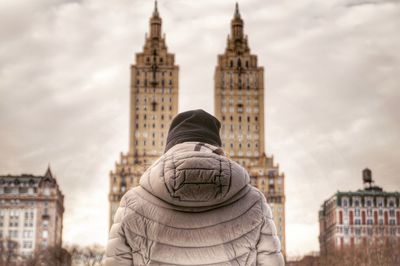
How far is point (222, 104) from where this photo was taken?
12262 centimetres

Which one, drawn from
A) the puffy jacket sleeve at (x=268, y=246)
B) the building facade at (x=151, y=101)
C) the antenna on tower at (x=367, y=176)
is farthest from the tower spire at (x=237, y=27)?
the puffy jacket sleeve at (x=268, y=246)

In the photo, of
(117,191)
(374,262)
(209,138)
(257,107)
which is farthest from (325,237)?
(209,138)

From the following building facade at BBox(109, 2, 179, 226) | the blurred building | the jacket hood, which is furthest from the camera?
building facade at BBox(109, 2, 179, 226)

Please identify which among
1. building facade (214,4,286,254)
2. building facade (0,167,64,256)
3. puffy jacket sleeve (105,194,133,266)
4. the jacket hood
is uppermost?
building facade (214,4,286,254)

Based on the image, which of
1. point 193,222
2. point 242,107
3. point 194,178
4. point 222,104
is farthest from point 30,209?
→ point 194,178

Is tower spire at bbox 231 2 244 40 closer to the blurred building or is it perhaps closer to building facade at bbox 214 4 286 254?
building facade at bbox 214 4 286 254

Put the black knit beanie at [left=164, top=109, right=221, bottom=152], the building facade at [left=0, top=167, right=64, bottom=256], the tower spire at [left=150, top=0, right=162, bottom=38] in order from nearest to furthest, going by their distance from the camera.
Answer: the black knit beanie at [left=164, top=109, right=221, bottom=152] < the building facade at [left=0, top=167, right=64, bottom=256] < the tower spire at [left=150, top=0, right=162, bottom=38]

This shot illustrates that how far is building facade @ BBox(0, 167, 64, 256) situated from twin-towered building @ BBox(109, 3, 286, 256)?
40.3 ft

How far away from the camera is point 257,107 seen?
4865 inches

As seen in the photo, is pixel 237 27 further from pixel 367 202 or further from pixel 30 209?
pixel 30 209

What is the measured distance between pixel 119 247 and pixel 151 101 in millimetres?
118410

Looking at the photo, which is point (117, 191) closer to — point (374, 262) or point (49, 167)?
point (49, 167)

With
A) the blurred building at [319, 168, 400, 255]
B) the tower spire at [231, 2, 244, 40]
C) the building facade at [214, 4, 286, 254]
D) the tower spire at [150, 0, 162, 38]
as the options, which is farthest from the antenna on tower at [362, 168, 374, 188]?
the tower spire at [150, 0, 162, 38]

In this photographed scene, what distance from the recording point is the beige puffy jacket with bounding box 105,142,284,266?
404 cm
